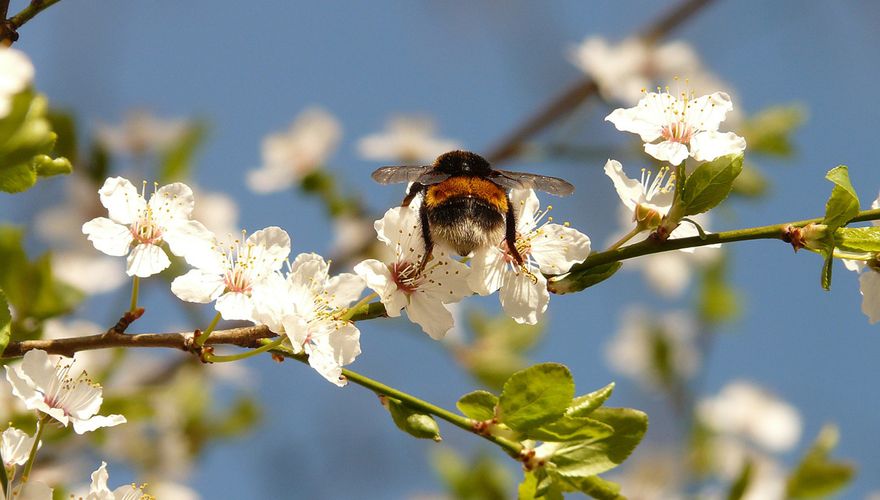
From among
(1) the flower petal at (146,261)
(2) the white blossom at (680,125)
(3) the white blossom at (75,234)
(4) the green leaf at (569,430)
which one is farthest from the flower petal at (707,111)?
Answer: (3) the white blossom at (75,234)

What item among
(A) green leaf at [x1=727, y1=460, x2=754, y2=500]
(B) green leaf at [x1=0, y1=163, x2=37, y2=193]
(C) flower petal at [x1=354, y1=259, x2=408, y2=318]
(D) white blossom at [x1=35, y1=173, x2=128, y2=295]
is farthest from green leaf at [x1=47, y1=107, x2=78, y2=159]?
(A) green leaf at [x1=727, y1=460, x2=754, y2=500]

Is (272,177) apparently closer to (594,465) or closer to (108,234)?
(108,234)

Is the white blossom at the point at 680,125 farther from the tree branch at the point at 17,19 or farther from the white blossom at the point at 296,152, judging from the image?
the white blossom at the point at 296,152

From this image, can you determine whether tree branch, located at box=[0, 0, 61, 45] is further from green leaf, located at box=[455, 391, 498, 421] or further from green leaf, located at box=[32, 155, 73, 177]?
green leaf, located at box=[455, 391, 498, 421]

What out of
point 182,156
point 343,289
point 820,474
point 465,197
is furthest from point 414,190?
point 182,156

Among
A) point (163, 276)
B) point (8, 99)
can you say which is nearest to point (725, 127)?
point (163, 276)

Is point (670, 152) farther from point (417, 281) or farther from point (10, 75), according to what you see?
point (10, 75)
